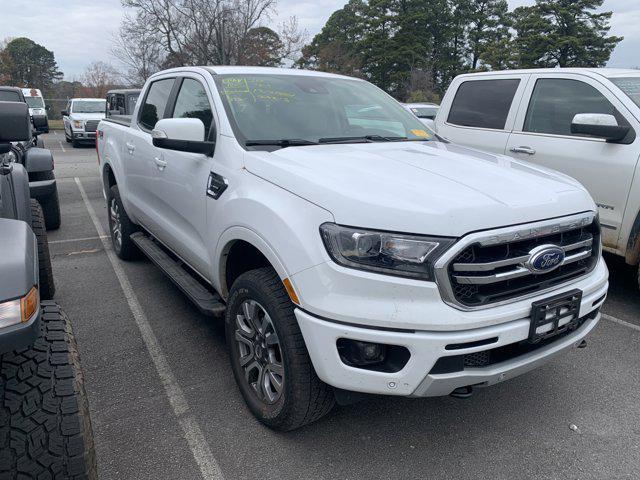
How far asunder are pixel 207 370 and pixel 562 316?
6.99 feet

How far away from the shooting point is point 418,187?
88.7 inches

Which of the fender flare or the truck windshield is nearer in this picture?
the fender flare

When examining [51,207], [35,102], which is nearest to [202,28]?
[35,102]

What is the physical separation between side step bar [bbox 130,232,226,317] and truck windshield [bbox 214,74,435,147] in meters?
1.01

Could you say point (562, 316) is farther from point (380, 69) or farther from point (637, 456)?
point (380, 69)

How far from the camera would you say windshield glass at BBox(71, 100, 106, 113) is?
2055 cm

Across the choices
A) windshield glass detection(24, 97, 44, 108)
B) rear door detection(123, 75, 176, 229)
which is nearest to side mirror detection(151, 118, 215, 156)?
rear door detection(123, 75, 176, 229)

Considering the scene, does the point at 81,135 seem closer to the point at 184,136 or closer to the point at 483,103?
the point at 483,103

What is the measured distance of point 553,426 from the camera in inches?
106

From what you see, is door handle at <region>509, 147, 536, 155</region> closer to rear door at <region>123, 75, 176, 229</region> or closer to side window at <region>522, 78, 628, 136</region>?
side window at <region>522, 78, 628, 136</region>

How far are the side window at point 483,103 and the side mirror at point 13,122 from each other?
449cm

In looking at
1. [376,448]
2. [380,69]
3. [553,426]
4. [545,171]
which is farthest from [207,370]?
[380,69]

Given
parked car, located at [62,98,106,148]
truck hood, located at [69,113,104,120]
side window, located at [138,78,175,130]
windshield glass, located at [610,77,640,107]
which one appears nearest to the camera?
side window, located at [138,78,175,130]

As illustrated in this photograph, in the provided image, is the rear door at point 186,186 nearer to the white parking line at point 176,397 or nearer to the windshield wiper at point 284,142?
the windshield wiper at point 284,142
